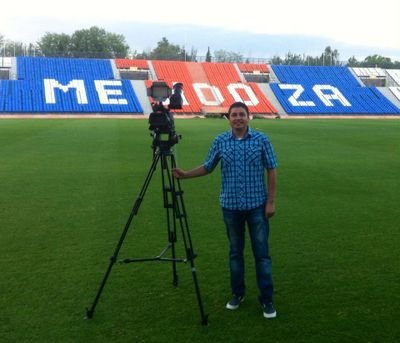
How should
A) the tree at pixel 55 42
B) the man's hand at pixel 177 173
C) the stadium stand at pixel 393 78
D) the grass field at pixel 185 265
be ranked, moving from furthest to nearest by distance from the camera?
Answer: the tree at pixel 55 42, the stadium stand at pixel 393 78, the man's hand at pixel 177 173, the grass field at pixel 185 265

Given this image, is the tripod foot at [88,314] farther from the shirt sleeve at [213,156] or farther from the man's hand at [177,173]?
the shirt sleeve at [213,156]

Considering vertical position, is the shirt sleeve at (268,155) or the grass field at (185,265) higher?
the shirt sleeve at (268,155)

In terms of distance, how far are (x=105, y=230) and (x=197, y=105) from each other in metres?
41.0

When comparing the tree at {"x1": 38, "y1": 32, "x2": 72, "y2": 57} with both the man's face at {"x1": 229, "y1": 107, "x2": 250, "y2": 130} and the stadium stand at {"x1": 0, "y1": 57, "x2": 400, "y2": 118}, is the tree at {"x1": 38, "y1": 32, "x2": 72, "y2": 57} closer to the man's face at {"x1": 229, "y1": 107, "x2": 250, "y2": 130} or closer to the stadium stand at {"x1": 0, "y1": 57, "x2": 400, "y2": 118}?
the stadium stand at {"x1": 0, "y1": 57, "x2": 400, "y2": 118}

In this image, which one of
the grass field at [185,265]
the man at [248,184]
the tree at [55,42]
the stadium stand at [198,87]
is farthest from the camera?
the tree at [55,42]

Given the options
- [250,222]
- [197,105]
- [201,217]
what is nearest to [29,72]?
[197,105]

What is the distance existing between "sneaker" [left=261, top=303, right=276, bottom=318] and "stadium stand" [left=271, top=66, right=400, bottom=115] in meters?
44.5

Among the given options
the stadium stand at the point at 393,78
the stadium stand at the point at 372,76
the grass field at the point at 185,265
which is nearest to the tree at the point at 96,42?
the stadium stand at the point at 372,76

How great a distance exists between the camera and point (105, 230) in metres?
7.52

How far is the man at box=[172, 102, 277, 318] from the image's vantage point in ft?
14.9

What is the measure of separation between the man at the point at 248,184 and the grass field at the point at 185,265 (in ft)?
1.75

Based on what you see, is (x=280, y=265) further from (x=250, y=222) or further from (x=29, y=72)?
(x=29, y=72)

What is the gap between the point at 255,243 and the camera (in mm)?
4652

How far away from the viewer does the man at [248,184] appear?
179 inches
